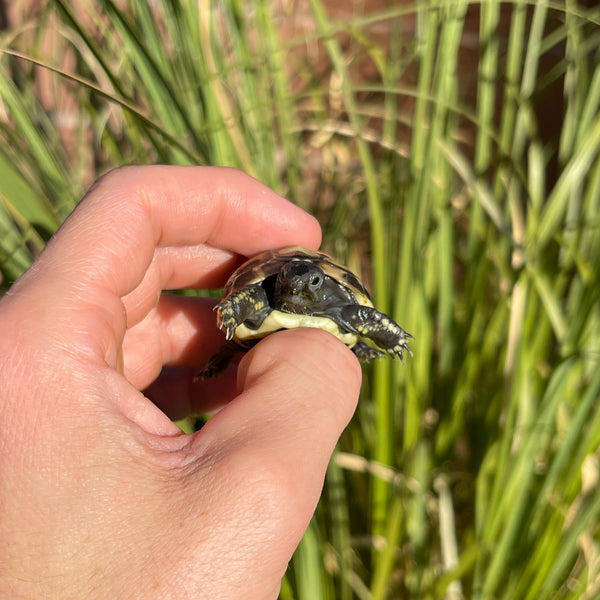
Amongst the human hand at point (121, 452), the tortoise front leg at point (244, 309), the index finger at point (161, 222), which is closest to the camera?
the human hand at point (121, 452)

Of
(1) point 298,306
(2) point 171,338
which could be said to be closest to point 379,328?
(1) point 298,306

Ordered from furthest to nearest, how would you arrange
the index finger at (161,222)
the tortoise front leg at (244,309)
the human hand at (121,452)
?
the tortoise front leg at (244,309) → the index finger at (161,222) → the human hand at (121,452)

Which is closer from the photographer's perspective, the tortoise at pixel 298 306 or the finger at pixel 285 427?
the finger at pixel 285 427

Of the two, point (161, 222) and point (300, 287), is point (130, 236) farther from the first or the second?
point (300, 287)

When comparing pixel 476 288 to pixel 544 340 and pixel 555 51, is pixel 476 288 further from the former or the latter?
pixel 555 51

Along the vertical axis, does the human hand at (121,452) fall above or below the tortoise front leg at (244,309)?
above

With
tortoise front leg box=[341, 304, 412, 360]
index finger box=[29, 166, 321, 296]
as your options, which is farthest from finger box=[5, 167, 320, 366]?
tortoise front leg box=[341, 304, 412, 360]

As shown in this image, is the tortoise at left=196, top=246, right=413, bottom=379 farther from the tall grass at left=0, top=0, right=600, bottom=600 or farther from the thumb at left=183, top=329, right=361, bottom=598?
the thumb at left=183, top=329, right=361, bottom=598

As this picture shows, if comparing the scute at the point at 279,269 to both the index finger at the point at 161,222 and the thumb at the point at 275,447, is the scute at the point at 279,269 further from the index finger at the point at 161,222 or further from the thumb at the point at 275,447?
the thumb at the point at 275,447

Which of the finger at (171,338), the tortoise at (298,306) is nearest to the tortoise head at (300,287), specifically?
the tortoise at (298,306)
